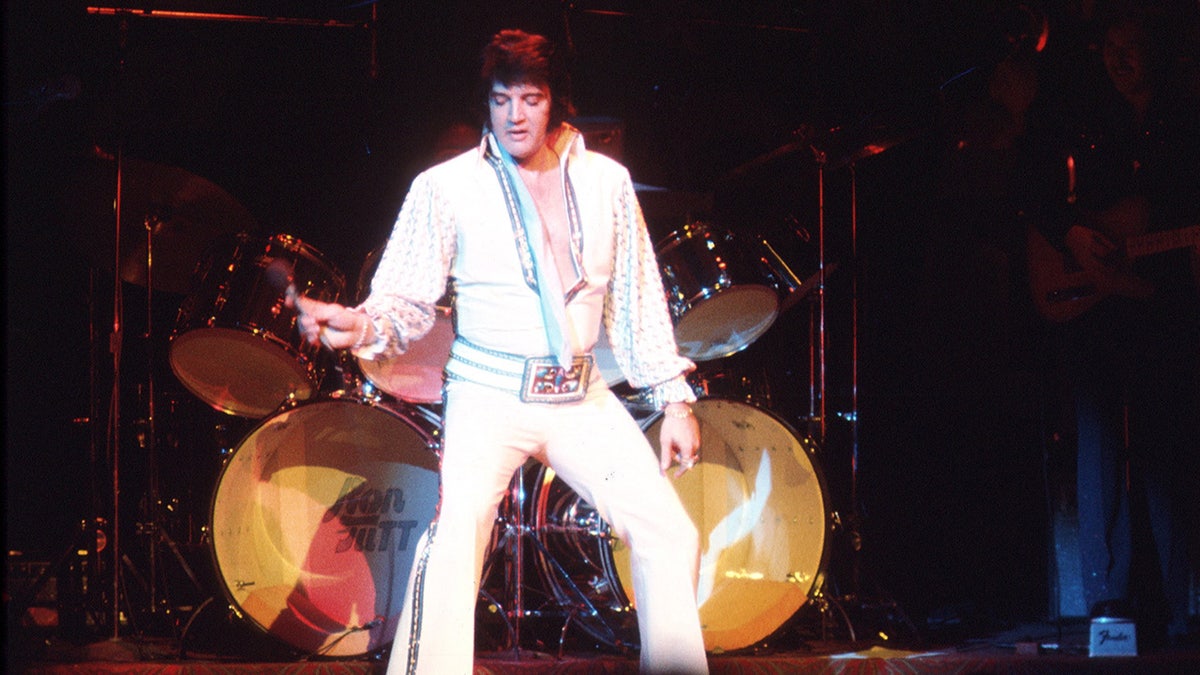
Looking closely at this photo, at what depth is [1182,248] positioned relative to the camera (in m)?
5.19

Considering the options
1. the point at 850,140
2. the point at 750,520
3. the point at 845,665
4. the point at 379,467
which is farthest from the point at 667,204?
the point at 845,665

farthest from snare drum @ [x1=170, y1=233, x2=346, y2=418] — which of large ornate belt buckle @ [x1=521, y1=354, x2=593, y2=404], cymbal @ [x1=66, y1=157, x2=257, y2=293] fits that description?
large ornate belt buckle @ [x1=521, y1=354, x2=593, y2=404]

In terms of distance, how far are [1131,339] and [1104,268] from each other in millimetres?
349

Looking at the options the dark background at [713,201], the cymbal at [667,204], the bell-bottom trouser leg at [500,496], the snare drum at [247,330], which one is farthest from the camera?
the dark background at [713,201]

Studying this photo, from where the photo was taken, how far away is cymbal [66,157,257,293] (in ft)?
16.7

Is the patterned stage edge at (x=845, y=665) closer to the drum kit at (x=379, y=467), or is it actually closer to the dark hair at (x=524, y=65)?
the drum kit at (x=379, y=467)

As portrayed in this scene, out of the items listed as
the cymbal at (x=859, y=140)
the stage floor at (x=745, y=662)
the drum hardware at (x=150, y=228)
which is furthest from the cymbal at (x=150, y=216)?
the cymbal at (x=859, y=140)

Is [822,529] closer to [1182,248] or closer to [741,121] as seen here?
[1182,248]

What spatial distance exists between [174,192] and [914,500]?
3.88m

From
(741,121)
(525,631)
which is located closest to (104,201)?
(525,631)

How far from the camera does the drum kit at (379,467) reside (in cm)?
466

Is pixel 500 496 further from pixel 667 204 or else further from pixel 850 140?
pixel 850 140

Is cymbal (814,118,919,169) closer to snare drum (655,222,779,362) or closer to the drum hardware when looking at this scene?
snare drum (655,222,779,362)

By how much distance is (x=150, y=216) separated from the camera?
5117 mm
